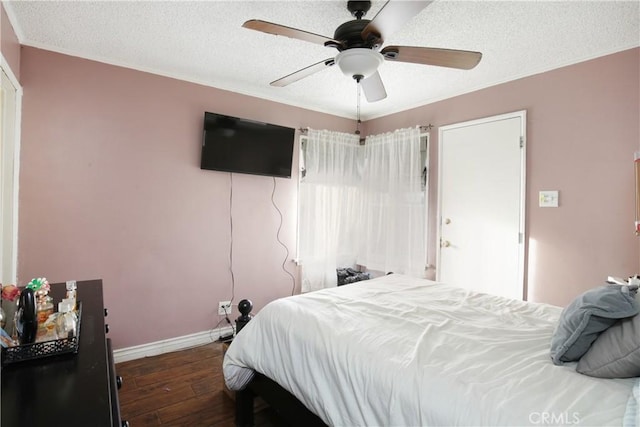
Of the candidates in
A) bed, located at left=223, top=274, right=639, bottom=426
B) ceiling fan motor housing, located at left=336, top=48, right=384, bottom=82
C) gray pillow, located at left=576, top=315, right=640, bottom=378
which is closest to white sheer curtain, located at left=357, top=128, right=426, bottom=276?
bed, located at left=223, top=274, right=639, bottom=426

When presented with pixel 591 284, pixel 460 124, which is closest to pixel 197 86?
pixel 460 124

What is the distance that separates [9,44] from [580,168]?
156 inches

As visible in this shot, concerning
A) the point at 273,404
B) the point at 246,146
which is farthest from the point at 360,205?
the point at 273,404

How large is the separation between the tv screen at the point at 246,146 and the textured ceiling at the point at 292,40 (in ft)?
1.37

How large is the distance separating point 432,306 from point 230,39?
2.19 m

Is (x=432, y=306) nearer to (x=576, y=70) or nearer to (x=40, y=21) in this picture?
(x=576, y=70)

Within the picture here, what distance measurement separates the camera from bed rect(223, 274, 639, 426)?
98 centimetres

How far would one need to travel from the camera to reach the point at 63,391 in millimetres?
833

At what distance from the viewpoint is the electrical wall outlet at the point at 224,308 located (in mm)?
3139

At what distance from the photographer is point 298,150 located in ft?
11.9

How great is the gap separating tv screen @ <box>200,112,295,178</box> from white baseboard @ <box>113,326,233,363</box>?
1561 millimetres

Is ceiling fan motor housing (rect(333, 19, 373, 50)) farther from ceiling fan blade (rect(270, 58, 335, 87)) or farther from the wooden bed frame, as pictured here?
the wooden bed frame

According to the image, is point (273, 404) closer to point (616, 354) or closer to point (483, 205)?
point (616, 354)


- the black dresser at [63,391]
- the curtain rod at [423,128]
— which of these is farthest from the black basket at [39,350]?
the curtain rod at [423,128]
